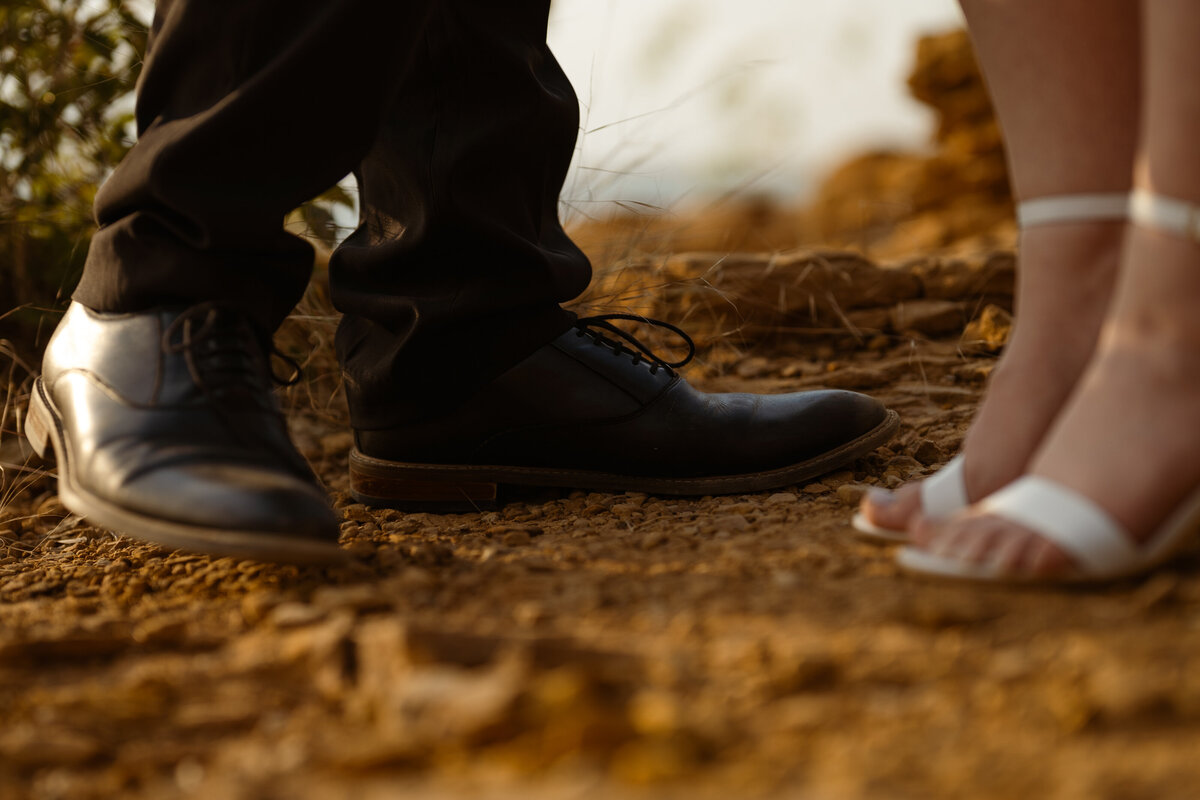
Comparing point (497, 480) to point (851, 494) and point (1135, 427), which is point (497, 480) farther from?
point (1135, 427)

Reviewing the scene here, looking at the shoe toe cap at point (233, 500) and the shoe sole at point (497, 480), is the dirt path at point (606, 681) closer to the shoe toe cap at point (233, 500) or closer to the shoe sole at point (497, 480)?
the shoe toe cap at point (233, 500)

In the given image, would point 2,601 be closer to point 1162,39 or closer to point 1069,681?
point 1069,681

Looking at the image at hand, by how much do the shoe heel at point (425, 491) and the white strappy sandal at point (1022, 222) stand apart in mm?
697

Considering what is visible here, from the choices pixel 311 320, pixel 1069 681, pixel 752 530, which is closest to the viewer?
pixel 1069 681

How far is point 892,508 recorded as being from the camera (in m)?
1.21

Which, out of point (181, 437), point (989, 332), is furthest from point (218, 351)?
point (989, 332)

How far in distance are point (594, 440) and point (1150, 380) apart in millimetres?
912

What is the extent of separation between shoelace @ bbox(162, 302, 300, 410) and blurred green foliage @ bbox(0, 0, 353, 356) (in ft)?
3.18

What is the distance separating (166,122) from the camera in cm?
124

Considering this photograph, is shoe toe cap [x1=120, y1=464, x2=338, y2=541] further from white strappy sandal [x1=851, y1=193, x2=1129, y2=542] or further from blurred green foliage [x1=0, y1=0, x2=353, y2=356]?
blurred green foliage [x1=0, y1=0, x2=353, y2=356]

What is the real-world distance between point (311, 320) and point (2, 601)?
107 cm

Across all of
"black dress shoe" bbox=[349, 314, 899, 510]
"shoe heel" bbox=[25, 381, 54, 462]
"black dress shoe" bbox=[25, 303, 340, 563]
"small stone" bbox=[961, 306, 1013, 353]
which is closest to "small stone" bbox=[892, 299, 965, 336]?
"small stone" bbox=[961, 306, 1013, 353]

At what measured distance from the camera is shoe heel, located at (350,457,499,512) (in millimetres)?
1705

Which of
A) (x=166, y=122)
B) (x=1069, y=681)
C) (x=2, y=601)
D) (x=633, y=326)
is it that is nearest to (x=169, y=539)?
(x=2, y=601)
